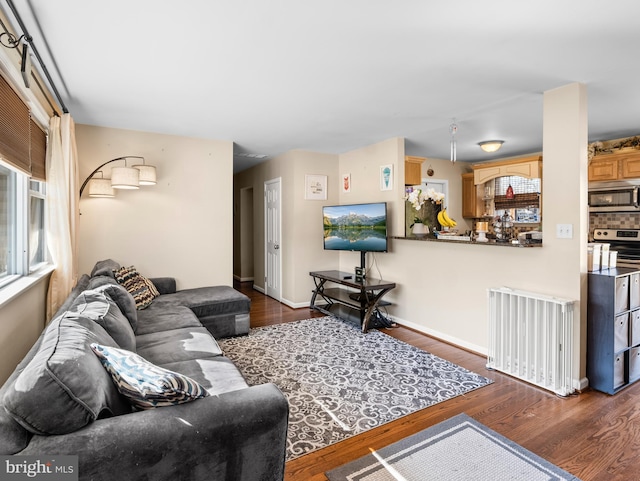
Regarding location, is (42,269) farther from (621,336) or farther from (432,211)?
(432,211)

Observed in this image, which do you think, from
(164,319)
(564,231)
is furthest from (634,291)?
(164,319)

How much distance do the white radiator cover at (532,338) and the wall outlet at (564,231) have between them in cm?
50

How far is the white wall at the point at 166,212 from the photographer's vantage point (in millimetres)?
4129

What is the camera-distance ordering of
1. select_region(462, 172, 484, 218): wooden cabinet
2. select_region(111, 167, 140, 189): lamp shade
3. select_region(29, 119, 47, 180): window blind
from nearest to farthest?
1. select_region(29, 119, 47, 180): window blind
2. select_region(111, 167, 140, 189): lamp shade
3. select_region(462, 172, 484, 218): wooden cabinet

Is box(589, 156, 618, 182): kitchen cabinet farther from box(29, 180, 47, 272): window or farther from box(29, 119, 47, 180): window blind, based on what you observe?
box(29, 180, 47, 272): window

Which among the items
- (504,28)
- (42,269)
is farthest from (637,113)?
(42,269)

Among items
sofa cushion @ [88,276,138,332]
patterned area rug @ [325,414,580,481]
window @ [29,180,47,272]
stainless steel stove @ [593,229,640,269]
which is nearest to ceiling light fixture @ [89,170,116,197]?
window @ [29,180,47,272]

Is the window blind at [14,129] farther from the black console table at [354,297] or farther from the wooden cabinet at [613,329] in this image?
the wooden cabinet at [613,329]

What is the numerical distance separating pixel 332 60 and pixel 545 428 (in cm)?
279

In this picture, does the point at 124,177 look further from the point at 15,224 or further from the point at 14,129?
the point at 14,129

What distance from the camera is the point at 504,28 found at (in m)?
2.09

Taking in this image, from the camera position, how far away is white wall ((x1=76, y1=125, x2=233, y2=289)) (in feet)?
13.5

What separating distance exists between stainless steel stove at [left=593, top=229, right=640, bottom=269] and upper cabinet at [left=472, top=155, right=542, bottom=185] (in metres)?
1.23

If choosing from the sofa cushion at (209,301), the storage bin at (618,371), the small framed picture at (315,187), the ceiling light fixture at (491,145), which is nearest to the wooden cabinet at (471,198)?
the ceiling light fixture at (491,145)
